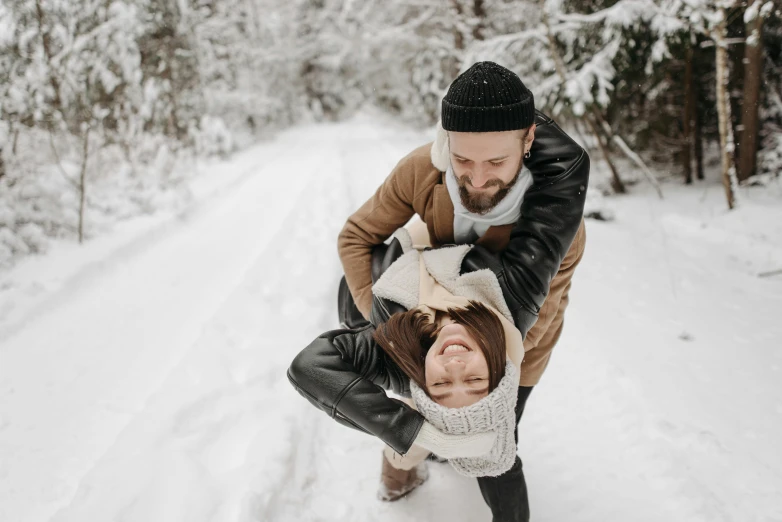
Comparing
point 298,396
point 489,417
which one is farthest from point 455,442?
point 298,396

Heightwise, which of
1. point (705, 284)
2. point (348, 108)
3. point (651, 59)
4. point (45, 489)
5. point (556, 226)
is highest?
point (348, 108)

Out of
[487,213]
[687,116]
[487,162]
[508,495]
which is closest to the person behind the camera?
[487,162]

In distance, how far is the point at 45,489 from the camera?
246 centimetres

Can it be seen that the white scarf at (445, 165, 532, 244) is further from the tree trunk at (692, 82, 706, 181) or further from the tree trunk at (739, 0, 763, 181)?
the tree trunk at (692, 82, 706, 181)

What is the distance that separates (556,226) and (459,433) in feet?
2.44

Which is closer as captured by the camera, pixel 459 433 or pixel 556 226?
pixel 459 433

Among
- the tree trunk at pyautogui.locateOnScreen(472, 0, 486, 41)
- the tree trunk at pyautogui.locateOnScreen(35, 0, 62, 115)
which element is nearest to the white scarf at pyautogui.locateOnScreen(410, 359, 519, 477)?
the tree trunk at pyautogui.locateOnScreen(35, 0, 62, 115)

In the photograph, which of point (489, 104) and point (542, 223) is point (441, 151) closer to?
point (489, 104)

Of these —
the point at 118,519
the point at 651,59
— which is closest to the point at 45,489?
the point at 118,519

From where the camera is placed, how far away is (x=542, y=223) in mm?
1537

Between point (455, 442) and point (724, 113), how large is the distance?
5624 mm

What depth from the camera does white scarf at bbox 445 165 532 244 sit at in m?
1.58

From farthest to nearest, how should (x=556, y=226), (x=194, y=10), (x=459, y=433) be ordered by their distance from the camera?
1. (x=194, y=10)
2. (x=556, y=226)
3. (x=459, y=433)

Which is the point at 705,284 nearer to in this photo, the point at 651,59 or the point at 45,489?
the point at 651,59
